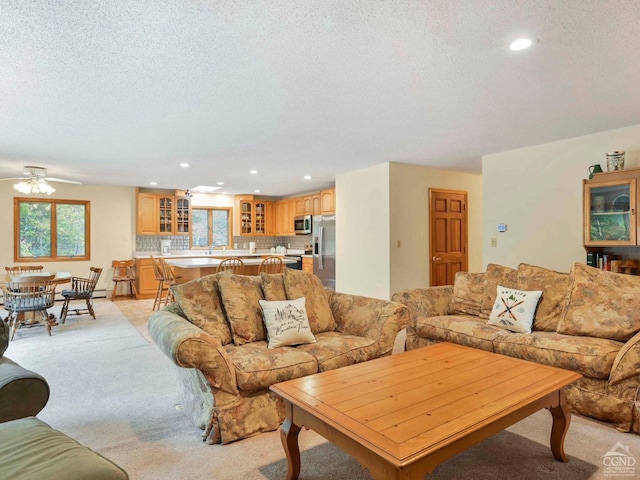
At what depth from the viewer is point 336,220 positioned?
276 inches

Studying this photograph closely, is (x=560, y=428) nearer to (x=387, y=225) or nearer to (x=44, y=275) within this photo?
(x=387, y=225)

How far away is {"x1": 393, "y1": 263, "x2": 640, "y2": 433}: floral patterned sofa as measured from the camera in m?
2.44

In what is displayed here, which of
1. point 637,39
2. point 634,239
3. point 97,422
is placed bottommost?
point 97,422

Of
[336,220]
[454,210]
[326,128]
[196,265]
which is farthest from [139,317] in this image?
[454,210]

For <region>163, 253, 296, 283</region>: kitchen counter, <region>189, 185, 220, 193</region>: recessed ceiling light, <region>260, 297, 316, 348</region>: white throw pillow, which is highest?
<region>189, 185, 220, 193</region>: recessed ceiling light

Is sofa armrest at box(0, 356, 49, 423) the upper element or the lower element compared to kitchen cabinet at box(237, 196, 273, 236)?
lower

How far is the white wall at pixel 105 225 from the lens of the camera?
7.81 metres

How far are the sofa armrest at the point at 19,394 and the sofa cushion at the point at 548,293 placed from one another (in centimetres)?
338

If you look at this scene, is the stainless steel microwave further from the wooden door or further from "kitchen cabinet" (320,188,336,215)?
the wooden door

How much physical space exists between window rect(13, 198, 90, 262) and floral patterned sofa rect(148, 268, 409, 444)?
6286 mm

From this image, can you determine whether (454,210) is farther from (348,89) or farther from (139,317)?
(139,317)

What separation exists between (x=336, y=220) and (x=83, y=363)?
4.40 meters

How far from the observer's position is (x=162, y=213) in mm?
8609

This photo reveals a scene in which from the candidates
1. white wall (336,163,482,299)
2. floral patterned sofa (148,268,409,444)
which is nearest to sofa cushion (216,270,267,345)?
floral patterned sofa (148,268,409,444)
